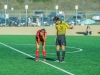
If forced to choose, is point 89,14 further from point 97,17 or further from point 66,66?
point 66,66

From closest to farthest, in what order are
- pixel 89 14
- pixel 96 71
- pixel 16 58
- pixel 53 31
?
1. pixel 96 71
2. pixel 16 58
3. pixel 53 31
4. pixel 89 14

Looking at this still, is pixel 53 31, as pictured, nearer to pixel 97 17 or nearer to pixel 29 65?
pixel 97 17

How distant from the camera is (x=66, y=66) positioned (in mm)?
17703

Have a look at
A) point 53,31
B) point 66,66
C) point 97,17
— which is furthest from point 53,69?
point 97,17

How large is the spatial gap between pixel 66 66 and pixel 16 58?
3.93 metres

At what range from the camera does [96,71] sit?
1619cm

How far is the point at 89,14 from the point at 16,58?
50.2 metres

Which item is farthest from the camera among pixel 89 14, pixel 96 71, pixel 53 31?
pixel 89 14

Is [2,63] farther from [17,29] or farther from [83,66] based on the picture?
[17,29]

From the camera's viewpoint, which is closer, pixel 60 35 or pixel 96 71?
pixel 96 71

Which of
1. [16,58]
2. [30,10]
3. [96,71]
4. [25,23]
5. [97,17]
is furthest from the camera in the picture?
[30,10]

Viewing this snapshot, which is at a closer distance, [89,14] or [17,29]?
[17,29]

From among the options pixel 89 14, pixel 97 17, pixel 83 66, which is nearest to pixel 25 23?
pixel 97 17

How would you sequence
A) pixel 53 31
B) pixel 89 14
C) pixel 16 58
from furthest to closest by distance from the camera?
pixel 89 14
pixel 53 31
pixel 16 58
